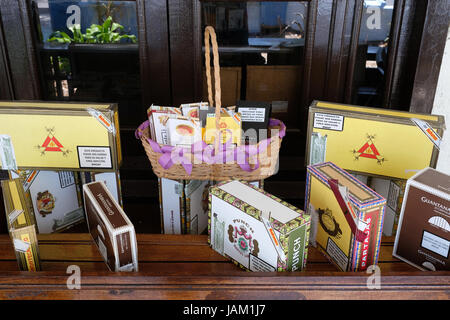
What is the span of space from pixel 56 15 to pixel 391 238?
169cm

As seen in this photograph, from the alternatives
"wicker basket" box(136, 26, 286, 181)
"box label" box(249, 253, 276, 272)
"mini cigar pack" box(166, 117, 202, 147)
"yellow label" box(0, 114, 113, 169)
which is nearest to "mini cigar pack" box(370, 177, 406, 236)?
"wicker basket" box(136, 26, 286, 181)

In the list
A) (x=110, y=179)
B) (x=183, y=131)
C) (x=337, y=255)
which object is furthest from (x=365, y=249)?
(x=110, y=179)

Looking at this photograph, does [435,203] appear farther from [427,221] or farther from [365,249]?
[365,249]

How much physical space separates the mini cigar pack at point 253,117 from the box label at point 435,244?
0.63 m

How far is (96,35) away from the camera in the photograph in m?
1.81

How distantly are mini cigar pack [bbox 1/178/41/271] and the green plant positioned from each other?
87cm

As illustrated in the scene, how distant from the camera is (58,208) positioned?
1664mm

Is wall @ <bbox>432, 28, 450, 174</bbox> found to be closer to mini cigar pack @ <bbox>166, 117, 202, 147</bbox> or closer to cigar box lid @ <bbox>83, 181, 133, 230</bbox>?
mini cigar pack @ <bbox>166, 117, 202, 147</bbox>

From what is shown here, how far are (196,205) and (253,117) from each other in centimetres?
44

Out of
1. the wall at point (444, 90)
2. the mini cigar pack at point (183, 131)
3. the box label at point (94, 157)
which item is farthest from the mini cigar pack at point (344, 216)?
the wall at point (444, 90)

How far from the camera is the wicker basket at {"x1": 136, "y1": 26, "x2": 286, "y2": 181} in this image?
1.33 metres

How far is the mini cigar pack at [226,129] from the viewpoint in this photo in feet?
4.42

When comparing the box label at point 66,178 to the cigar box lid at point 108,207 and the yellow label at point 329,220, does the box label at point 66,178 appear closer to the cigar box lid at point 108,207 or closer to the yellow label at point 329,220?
the cigar box lid at point 108,207
